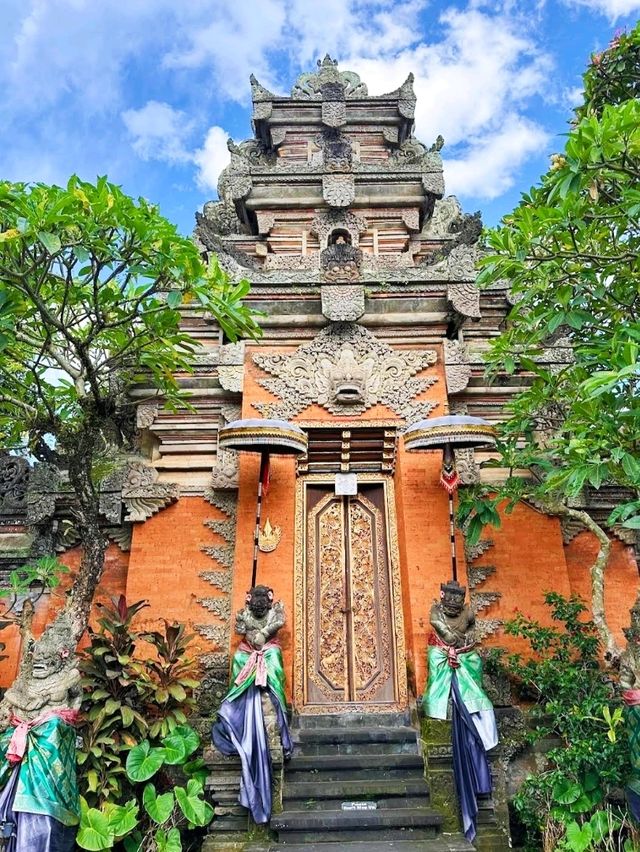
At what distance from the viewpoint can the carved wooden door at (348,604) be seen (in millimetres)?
7148

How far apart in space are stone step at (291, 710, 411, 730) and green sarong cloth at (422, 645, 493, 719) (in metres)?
0.63

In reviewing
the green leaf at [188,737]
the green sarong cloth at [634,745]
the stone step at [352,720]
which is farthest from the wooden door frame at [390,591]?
the green sarong cloth at [634,745]

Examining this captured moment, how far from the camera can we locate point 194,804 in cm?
570

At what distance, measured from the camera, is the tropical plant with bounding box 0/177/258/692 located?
5.46 meters

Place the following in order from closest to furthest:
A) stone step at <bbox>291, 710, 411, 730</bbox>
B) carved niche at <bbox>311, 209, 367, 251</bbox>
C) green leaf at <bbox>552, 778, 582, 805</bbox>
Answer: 1. green leaf at <bbox>552, 778, 582, 805</bbox>
2. stone step at <bbox>291, 710, 411, 730</bbox>
3. carved niche at <bbox>311, 209, 367, 251</bbox>

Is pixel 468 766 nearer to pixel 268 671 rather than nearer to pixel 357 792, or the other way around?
pixel 357 792

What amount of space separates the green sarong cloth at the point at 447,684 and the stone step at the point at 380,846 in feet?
3.29

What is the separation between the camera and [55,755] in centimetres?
534

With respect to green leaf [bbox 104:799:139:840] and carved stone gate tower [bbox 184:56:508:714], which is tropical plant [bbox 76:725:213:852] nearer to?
green leaf [bbox 104:799:139:840]

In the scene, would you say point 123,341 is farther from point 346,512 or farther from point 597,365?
point 597,365

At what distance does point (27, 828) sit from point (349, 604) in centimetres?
373

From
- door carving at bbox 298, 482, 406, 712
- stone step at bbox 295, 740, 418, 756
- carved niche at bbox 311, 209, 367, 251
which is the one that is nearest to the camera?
stone step at bbox 295, 740, 418, 756

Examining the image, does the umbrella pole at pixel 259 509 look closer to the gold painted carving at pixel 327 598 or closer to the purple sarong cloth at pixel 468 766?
the gold painted carving at pixel 327 598

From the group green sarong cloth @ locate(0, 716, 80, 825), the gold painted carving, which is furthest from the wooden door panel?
green sarong cloth @ locate(0, 716, 80, 825)
